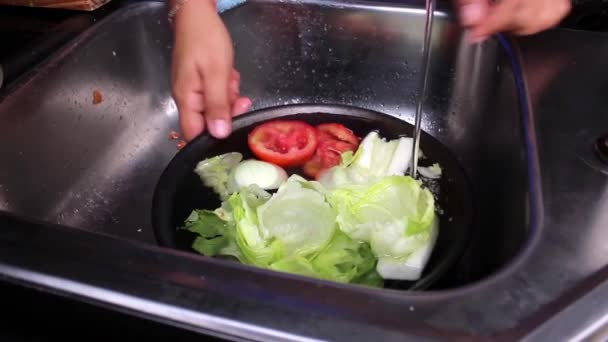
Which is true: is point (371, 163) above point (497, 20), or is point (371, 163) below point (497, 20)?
below

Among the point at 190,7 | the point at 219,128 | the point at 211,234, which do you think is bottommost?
the point at 211,234

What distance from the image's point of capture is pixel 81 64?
101 centimetres

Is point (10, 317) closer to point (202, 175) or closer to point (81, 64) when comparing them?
point (202, 175)

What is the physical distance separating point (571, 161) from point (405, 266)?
24 cm

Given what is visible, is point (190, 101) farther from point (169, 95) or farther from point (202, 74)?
point (169, 95)

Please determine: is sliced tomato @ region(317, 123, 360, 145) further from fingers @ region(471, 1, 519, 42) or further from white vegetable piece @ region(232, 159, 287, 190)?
fingers @ region(471, 1, 519, 42)

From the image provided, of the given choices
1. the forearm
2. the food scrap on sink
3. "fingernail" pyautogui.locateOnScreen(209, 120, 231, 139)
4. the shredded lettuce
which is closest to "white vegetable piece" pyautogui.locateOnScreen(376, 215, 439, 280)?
the shredded lettuce

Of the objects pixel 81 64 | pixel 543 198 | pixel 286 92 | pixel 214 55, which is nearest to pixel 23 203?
pixel 81 64

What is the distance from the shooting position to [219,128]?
3.01 feet

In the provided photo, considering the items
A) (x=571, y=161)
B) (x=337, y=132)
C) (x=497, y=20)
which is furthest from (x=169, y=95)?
(x=571, y=161)

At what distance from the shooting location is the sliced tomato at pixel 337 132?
38.4 inches

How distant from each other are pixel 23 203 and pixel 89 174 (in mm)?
153

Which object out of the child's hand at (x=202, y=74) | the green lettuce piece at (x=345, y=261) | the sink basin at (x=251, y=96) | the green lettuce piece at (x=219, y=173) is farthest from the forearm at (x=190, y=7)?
the green lettuce piece at (x=345, y=261)

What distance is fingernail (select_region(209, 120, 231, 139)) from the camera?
91 centimetres
